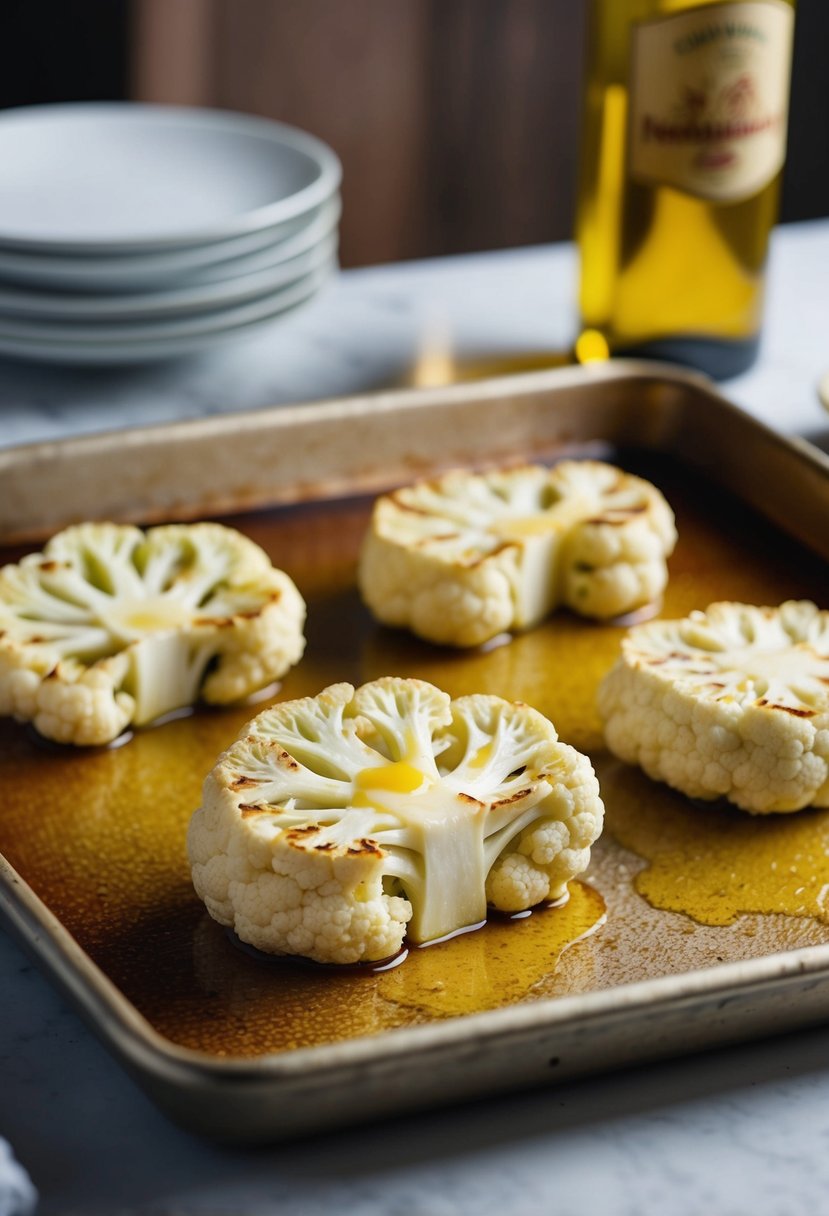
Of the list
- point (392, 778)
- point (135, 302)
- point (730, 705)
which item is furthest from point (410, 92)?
point (392, 778)

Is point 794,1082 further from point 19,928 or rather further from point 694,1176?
point 19,928

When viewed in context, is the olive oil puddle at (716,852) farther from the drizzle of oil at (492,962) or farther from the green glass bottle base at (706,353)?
the green glass bottle base at (706,353)

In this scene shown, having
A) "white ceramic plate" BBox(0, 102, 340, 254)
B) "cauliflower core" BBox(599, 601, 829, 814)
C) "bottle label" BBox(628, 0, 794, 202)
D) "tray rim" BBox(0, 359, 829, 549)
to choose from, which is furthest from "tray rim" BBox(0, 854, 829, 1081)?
"white ceramic plate" BBox(0, 102, 340, 254)

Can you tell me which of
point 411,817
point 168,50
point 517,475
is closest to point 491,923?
point 411,817

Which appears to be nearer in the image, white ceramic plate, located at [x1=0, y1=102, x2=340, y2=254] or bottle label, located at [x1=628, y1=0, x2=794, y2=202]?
bottle label, located at [x1=628, y1=0, x2=794, y2=202]

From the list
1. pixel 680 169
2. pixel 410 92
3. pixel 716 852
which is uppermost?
pixel 680 169

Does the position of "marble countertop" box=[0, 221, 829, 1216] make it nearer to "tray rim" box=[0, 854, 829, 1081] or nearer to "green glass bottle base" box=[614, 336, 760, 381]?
"tray rim" box=[0, 854, 829, 1081]

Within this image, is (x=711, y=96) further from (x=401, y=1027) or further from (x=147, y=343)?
(x=401, y=1027)

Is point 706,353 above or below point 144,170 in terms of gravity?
below

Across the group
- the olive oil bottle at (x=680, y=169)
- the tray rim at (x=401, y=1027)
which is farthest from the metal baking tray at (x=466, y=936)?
the olive oil bottle at (x=680, y=169)
